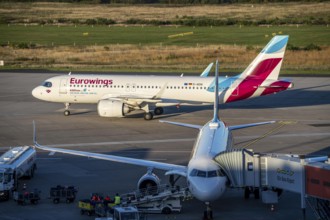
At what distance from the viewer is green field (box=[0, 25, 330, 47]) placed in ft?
471

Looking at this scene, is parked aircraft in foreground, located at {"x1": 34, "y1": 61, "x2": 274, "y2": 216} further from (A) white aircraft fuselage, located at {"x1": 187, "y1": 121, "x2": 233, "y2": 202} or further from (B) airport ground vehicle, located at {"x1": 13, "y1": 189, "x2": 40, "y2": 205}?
(B) airport ground vehicle, located at {"x1": 13, "y1": 189, "x2": 40, "y2": 205}

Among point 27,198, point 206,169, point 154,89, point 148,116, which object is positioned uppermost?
point 206,169

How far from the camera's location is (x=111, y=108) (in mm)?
67688

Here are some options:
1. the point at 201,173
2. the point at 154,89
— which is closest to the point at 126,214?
the point at 201,173

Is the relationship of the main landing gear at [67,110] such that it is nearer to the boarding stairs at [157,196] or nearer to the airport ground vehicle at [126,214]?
the boarding stairs at [157,196]

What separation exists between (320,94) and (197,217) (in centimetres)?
4757

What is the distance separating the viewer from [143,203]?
41.5 metres

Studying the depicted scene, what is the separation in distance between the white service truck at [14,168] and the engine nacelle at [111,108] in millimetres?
17614

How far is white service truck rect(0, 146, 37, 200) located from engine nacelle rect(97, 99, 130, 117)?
17614mm

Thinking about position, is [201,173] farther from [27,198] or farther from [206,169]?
[27,198]

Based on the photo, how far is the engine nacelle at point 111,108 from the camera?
67688 mm

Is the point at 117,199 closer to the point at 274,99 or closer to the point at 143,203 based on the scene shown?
the point at 143,203

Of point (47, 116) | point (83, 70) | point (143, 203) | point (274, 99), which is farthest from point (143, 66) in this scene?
point (143, 203)

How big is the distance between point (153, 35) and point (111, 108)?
91.4 m
